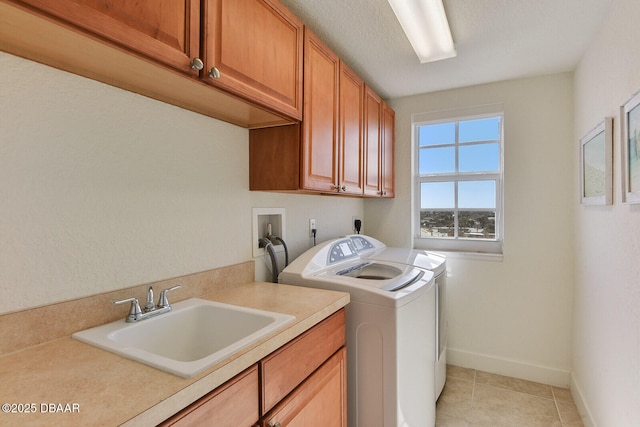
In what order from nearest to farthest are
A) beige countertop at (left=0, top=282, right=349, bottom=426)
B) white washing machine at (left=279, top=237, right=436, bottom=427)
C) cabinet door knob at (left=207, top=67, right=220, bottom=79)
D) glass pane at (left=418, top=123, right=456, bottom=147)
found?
beige countertop at (left=0, top=282, right=349, bottom=426) → cabinet door knob at (left=207, top=67, right=220, bottom=79) → white washing machine at (left=279, top=237, right=436, bottom=427) → glass pane at (left=418, top=123, right=456, bottom=147)

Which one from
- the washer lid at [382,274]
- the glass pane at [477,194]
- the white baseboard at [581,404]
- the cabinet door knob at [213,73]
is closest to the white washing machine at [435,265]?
the washer lid at [382,274]

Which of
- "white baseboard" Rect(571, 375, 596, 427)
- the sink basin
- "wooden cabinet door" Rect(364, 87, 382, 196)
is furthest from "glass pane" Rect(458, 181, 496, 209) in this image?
the sink basin

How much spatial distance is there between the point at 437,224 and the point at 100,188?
2.56 metres

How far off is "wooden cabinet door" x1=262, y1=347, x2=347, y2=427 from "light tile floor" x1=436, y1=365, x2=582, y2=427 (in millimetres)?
1034

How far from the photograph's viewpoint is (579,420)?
6.49ft

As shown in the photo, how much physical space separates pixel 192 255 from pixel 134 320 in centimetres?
37

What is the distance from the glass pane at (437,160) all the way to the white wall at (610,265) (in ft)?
2.93

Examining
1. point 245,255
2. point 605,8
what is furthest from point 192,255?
point 605,8

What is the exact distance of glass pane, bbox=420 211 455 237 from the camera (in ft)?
9.24

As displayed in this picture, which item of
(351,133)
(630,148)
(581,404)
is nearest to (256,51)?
(351,133)

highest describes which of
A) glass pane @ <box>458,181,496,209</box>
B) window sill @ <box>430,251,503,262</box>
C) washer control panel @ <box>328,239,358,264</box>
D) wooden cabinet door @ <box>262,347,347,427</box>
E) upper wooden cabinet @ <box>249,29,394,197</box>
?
upper wooden cabinet @ <box>249,29,394,197</box>

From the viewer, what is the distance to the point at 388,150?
2734mm

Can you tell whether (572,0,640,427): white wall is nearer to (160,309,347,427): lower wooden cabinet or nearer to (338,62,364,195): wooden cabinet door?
(160,309,347,427): lower wooden cabinet

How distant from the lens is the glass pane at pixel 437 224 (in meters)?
2.82
